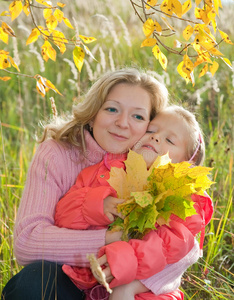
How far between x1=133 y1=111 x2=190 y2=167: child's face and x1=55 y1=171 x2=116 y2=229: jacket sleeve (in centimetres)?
31

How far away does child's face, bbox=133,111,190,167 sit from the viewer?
2240mm

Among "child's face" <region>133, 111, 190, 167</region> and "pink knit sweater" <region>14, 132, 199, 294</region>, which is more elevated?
"child's face" <region>133, 111, 190, 167</region>

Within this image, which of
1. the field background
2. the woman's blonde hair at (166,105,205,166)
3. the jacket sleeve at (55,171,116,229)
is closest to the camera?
the jacket sleeve at (55,171,116,229)

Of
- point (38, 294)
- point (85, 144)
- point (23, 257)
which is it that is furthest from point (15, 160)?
point (38, 294)

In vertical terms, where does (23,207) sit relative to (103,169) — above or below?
below

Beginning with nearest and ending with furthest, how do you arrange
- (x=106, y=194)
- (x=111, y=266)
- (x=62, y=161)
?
(x=111, y=266) → (x=106, y=194) → (x=62, y=161)

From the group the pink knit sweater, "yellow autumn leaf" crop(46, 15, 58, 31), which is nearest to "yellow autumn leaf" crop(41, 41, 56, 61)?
"yellow autumn leaf" crop(46, 15, 58, 31)

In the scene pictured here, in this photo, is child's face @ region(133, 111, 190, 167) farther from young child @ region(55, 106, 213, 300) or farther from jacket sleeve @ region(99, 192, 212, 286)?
jacket sleeve @ region(99, 192, 212, 286)

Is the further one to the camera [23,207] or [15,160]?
[15,160]

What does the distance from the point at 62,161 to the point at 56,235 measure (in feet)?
1.34

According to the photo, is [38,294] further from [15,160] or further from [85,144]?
[15,160]

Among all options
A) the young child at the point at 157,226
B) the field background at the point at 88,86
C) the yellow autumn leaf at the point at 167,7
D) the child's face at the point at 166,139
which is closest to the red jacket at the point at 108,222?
the young child at the point at 157,226

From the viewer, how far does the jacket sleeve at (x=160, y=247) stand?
5.98ft

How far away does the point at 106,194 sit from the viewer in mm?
1970
